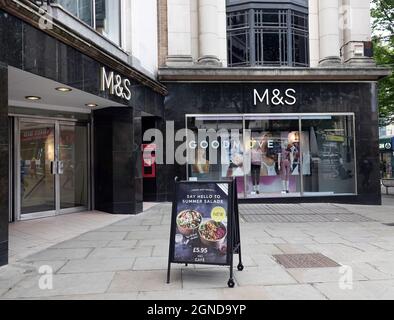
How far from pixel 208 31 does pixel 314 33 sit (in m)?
3.97

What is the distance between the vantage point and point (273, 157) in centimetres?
1494

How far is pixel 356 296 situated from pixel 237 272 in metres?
1.65

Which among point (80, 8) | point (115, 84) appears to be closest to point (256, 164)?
point (115, 84)

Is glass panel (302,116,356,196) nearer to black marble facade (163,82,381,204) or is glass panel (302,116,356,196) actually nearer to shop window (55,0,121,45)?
black marble facade (163,82,381,204)

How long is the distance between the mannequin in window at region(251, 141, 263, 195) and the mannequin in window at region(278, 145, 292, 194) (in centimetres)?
74

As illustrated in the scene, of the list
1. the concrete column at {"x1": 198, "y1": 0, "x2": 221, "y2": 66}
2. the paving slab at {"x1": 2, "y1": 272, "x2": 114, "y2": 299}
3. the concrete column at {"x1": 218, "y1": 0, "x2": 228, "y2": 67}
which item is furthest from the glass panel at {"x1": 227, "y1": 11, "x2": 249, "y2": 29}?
the paving slab at {"x1": 2, "y1": 272, "x2": 114, "y2": 299}

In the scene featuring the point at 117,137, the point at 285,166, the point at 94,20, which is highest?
the point at 94,20

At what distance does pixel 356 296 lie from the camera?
4824 mm

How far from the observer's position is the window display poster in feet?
17.7

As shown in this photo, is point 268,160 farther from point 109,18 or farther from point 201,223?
point 201,223

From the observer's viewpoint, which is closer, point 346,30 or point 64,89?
point 64,89
